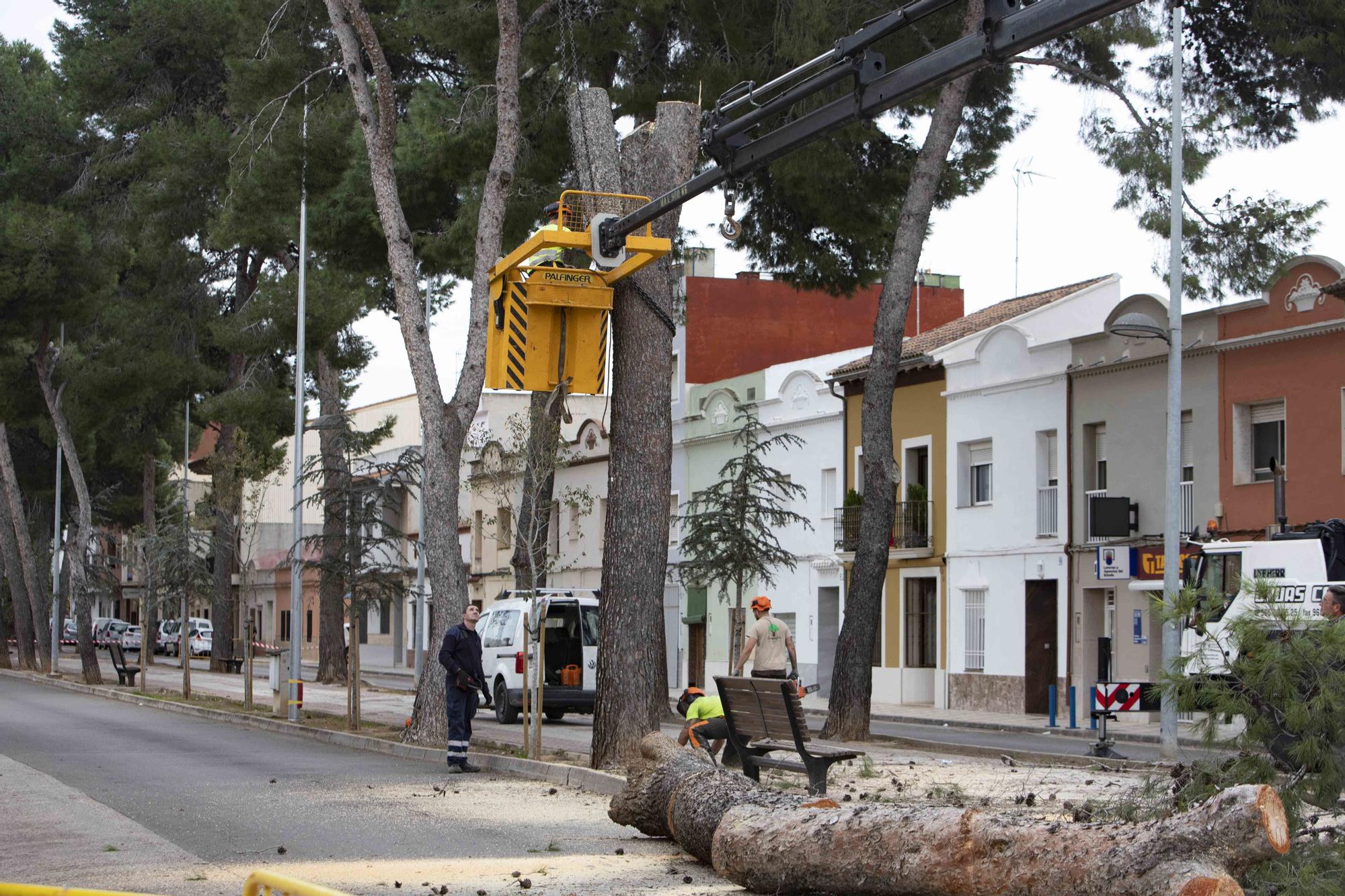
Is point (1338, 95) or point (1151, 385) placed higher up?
point (1338, 95)

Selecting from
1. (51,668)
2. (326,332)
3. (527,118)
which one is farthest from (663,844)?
(51,668)

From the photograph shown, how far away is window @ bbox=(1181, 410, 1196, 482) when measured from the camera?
30859 mm

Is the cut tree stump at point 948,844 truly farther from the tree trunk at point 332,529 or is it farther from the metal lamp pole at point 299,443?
the tree trunk at point 332,529

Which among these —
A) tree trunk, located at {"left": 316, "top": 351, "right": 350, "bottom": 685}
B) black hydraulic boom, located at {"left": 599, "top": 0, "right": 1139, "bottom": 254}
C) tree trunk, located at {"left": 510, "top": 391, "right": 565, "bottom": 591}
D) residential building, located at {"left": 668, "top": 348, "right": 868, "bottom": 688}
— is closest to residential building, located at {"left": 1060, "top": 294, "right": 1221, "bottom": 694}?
residential building, located at {"left": 668, "top": 348, "right": 868, "bottom": 688}

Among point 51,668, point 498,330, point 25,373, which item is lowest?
A: point 51,668

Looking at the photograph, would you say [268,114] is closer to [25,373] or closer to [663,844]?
[663,844]

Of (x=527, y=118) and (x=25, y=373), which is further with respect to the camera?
(x=25, y=373)

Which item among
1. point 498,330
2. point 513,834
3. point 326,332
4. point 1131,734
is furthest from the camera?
point 326,332

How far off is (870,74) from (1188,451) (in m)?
22.3

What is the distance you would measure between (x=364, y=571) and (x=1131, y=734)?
16.9 metres

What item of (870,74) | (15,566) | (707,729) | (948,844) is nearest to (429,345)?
(707,729)

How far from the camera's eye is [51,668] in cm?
4834

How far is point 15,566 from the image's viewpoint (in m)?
49.0

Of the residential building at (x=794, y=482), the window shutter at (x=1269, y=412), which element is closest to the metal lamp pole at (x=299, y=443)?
the residential building at (x=794, y=482)
